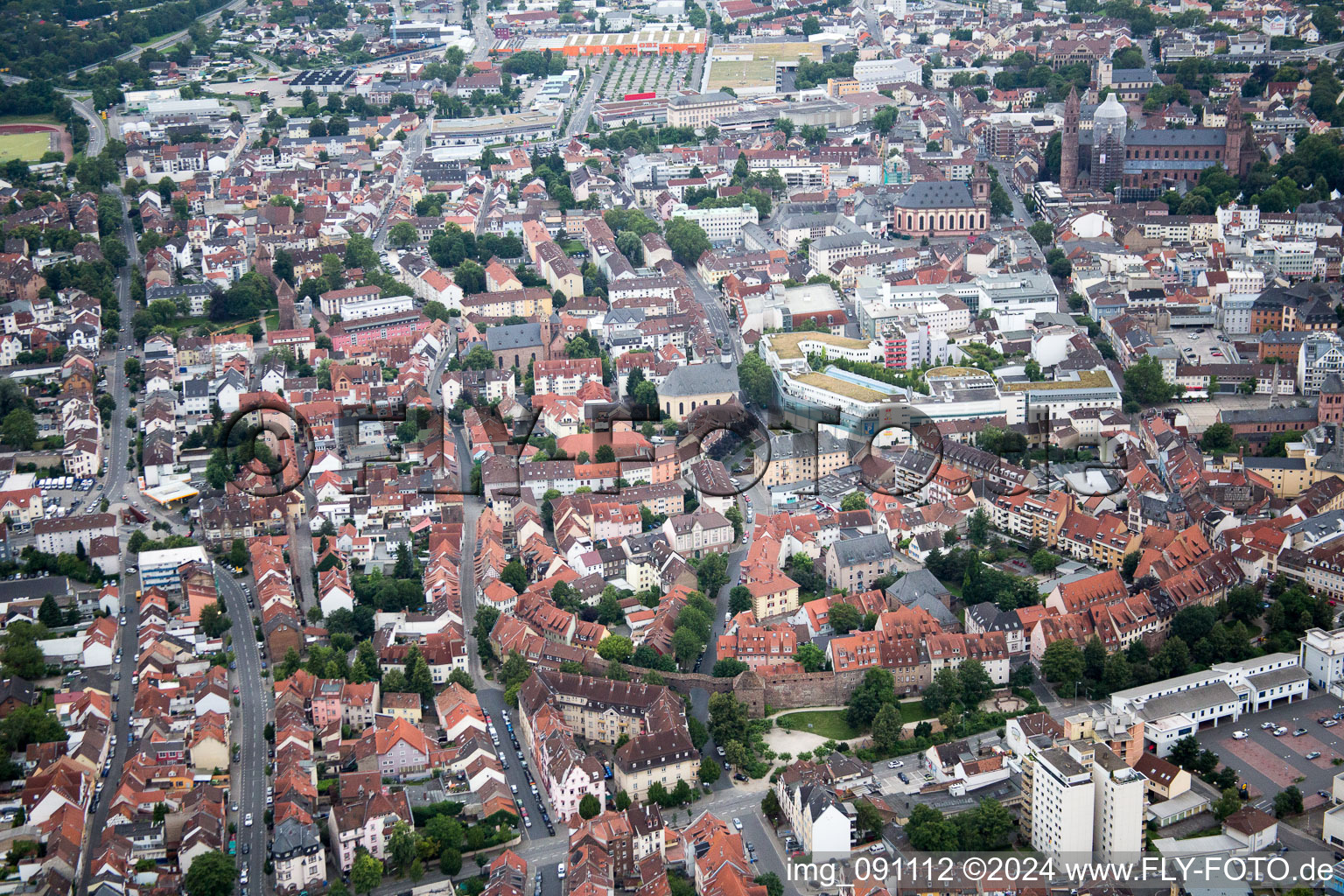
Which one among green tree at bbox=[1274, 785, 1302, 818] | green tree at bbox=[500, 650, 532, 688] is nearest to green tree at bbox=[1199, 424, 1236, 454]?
green tree at bbox=[1274, 785, 1302, 818]

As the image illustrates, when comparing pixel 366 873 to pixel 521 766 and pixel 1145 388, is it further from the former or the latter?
A: pixel 1145 388

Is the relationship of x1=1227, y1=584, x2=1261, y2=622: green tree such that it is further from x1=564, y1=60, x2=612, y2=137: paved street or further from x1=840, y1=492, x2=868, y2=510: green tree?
x1=564, y1=60, x2=612, y2=137: paved street

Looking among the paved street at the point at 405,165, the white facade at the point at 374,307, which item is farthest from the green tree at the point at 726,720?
the paved street at the point at 405,165

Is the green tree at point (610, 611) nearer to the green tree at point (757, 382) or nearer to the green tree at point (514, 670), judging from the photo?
the green tree at point (514, 670)

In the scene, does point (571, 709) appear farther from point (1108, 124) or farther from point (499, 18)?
point (499, 18)

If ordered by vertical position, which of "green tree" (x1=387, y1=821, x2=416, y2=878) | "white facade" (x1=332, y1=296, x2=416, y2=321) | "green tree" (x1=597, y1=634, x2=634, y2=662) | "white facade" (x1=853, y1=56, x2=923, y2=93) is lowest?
"green tree" (x1=387, y1=821, x2=416, y2=878)

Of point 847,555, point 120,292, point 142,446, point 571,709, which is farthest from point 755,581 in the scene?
point 120,292

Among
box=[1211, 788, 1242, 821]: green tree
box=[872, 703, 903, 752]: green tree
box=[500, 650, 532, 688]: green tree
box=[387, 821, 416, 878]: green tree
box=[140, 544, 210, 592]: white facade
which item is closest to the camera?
box=[387, 821, 416, 878]: green tree
